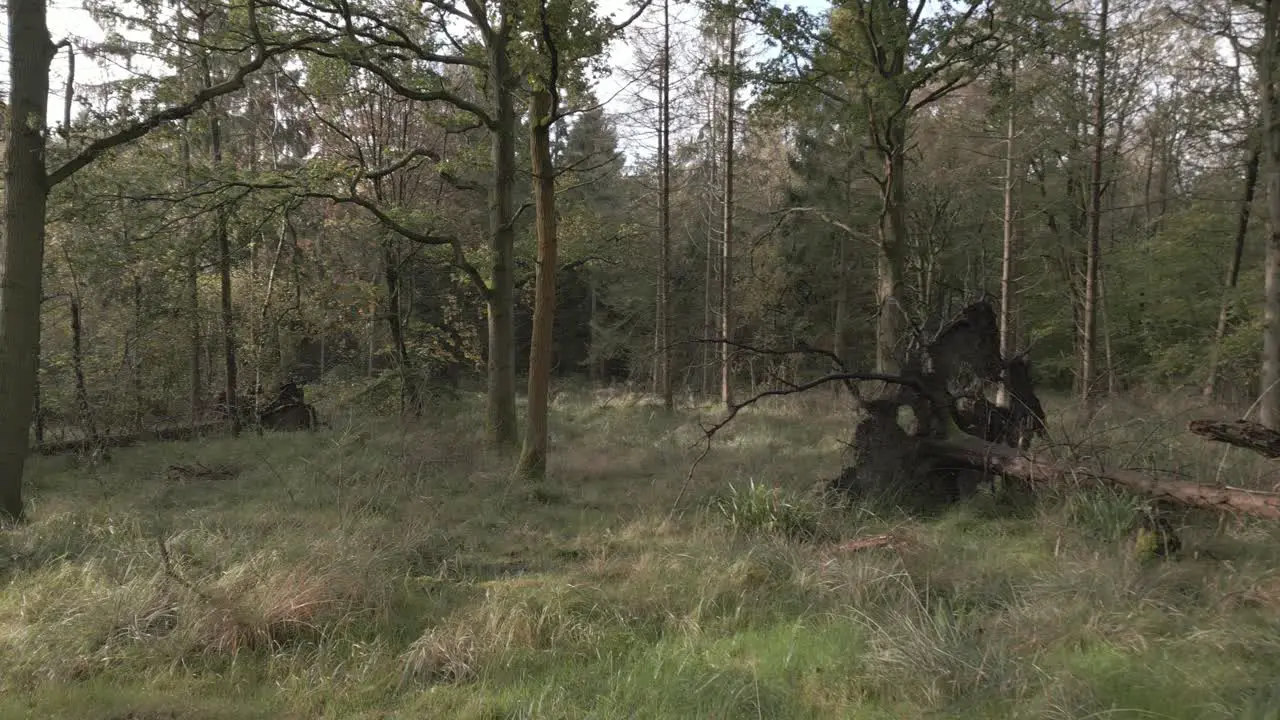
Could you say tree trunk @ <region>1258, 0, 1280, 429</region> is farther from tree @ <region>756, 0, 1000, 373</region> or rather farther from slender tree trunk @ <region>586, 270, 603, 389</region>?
slender tree trunk @ <region>586, 270, 603, 389</region>

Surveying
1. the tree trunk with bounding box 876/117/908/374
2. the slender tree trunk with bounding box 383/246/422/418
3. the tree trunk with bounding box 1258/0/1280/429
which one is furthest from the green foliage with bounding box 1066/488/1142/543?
the slender tree trunk with bounding box 383/246/422/418

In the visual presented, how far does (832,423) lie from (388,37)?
1097cm

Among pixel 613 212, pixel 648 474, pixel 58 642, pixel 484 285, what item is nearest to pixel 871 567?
pixel 58 642

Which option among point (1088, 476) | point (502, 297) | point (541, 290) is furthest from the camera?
point (502, 297)

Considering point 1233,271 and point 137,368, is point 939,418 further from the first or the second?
point 137,368

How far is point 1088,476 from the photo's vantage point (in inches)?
237

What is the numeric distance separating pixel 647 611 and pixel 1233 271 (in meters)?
19.4

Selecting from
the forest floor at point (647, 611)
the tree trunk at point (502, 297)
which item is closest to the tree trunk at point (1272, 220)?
the forest floor at point (647, 611)

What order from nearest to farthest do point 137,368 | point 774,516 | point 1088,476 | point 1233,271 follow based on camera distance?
point 1088,476 < point 774,516 < point 137,368 < point 1233,271

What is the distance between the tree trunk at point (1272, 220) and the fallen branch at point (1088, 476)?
16.9 feet

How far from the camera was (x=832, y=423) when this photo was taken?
14055 mm

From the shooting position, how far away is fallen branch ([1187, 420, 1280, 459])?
453 cm

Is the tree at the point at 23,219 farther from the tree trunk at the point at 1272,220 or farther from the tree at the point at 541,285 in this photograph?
the tree trunk at the point at 1272,220

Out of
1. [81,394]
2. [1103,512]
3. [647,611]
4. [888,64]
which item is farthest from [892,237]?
[81,394]
